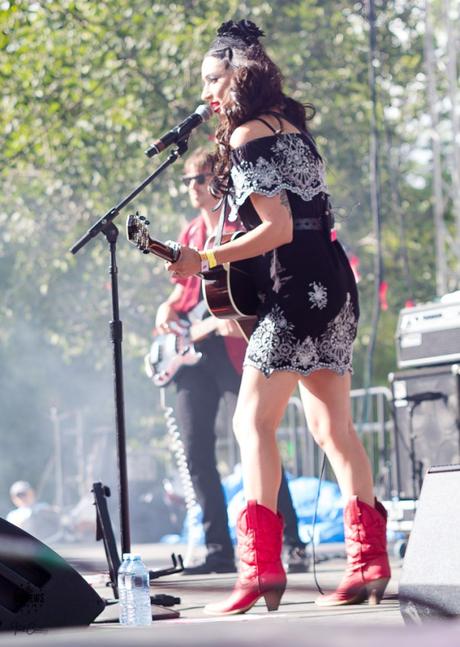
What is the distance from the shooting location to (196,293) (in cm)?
573

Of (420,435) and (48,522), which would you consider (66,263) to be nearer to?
(48,522)

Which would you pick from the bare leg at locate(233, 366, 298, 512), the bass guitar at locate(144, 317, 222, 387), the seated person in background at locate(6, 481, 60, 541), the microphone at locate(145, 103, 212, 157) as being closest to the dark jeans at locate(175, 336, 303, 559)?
the bass guitar at locate(144, 317, 222, 387)

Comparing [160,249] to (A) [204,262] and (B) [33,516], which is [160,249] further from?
(B) [33,516]

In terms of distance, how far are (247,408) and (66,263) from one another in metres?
11.7

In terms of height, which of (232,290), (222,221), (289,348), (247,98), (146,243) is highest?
(247,98)

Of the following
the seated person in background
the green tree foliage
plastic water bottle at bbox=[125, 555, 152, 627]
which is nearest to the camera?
plastic water bottle at bbox=[125, 555, 152, 627]

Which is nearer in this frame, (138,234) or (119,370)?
(138,234)

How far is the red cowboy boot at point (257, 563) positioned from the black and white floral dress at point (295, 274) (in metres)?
0.43

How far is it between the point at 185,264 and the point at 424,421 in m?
3.33

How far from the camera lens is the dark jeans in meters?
5.53

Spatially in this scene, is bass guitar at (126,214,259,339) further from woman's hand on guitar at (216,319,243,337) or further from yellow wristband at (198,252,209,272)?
woman's hand on guitar at (216,319,243,337)

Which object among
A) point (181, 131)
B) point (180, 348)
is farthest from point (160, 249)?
point (180, 348)

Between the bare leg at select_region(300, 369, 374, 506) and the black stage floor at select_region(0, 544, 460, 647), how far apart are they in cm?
38

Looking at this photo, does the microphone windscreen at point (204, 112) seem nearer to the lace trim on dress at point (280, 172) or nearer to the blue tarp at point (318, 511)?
the lace trim on dress at point (280, 172)
